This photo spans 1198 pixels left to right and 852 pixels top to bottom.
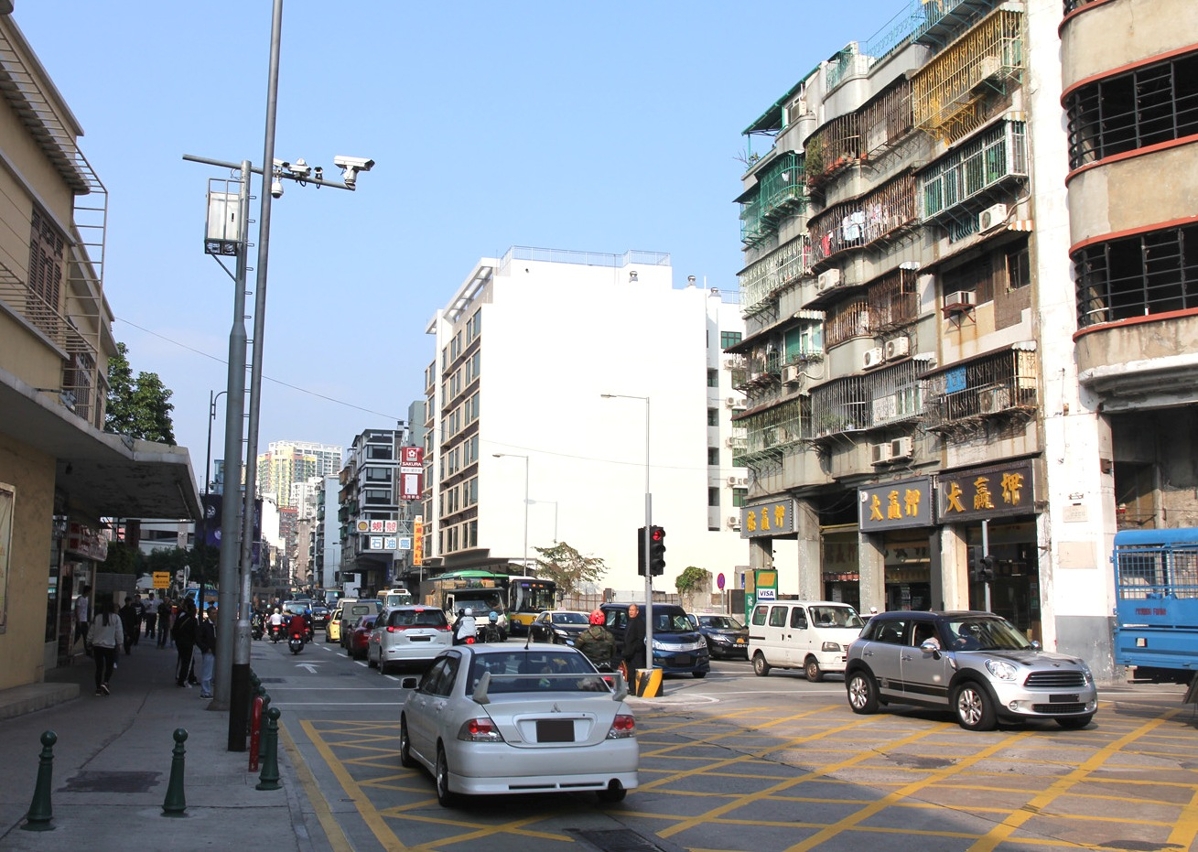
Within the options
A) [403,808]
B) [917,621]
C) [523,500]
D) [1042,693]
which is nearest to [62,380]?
[403,808]

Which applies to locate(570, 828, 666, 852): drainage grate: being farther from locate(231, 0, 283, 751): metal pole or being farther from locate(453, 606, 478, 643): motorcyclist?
locate(453, 606, 478, 643): motorcyclist

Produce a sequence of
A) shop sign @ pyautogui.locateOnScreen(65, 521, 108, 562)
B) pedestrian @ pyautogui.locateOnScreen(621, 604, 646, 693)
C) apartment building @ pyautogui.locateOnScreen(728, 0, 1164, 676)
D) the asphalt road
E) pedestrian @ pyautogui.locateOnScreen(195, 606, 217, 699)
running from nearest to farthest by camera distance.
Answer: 1. the asphalt road
2. pedestrian @ pyautogui.locateOnScreen(195, 606, 217, 699)
3. pedestrian @ pyautogui.locateOnScreen(621, 604, 646, 693)
4. apartment building @ pyautogui.locateOnScreen(728, 0, 1164, 676)
5. shop sign @ pyautogui.locateOnScreen(65, 521, 108, 562)

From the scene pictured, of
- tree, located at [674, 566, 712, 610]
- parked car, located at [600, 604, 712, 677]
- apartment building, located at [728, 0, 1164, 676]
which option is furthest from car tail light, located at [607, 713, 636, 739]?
tree, located at [674, 566, 712, 610]

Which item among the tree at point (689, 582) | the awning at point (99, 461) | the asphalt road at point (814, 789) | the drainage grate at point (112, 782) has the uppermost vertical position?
the awning at point (99, 461)

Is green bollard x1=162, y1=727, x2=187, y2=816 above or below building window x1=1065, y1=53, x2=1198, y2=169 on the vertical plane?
below

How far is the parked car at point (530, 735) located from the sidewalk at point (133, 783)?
1.38 m

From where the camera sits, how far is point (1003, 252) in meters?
31.6

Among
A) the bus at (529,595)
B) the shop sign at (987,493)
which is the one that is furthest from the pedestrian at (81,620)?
the shop sign at (987,493)

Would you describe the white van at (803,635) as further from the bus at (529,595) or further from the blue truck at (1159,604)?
the bus at (529,595)

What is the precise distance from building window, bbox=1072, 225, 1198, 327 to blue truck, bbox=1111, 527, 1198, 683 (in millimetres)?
8140

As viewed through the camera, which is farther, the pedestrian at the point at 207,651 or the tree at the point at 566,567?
the tree at the point at 566,567

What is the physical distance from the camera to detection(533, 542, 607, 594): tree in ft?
211

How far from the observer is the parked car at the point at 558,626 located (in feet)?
106

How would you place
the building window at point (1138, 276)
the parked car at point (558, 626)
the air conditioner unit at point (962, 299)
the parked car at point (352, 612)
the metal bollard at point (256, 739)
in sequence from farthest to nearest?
the parked car at point (352, 612) < the air conditioner unit at point (962, 299) < the parked car at point (558, 626) < the building window at point (1138, 276) < the metal bollard at point (256, 739)
